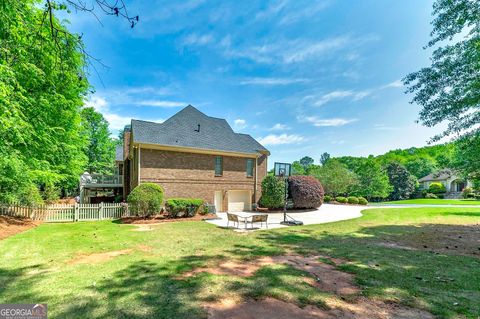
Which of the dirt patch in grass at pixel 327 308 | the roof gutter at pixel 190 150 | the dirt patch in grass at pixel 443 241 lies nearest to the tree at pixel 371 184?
the roof gutter at pixel 190 150

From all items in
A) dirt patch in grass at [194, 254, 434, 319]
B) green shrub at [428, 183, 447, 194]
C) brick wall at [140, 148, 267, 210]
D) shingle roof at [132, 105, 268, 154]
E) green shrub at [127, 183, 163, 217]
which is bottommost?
green shrub at [428, 183, 447, 194]

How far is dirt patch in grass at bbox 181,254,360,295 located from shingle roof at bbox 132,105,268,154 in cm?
1285

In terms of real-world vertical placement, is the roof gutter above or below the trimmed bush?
above

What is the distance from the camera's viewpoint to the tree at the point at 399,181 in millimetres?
49438

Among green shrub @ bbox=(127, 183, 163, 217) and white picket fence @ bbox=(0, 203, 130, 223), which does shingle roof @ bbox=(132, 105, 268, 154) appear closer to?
green shrub @ bbox=(127, 183, 163, 217)

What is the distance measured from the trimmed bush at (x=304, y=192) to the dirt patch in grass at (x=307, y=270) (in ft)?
44.5

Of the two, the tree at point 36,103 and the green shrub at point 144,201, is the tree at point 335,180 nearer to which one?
the green shrub at point 144,201

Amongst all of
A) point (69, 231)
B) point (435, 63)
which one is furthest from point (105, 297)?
point (435, 63)

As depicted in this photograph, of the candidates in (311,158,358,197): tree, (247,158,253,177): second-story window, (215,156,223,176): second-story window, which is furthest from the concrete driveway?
(311,158,358,197): tree

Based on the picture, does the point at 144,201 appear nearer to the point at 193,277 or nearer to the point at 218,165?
the point at 218,165

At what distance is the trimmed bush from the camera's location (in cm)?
2036

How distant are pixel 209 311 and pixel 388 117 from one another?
18.5 m

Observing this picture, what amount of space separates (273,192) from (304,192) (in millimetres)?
2700

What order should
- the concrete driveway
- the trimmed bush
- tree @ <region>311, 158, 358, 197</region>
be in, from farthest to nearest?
tree @ <region>311, 158, 358, 197</region> < the trimmed bush < the concrete driveway
